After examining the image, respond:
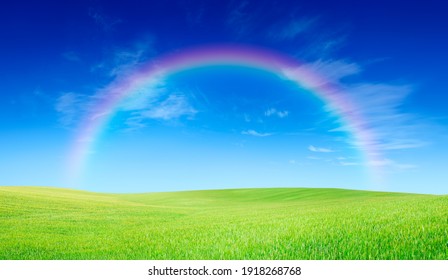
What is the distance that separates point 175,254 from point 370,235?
13.0 ft

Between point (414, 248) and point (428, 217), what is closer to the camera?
point (414, 248)
